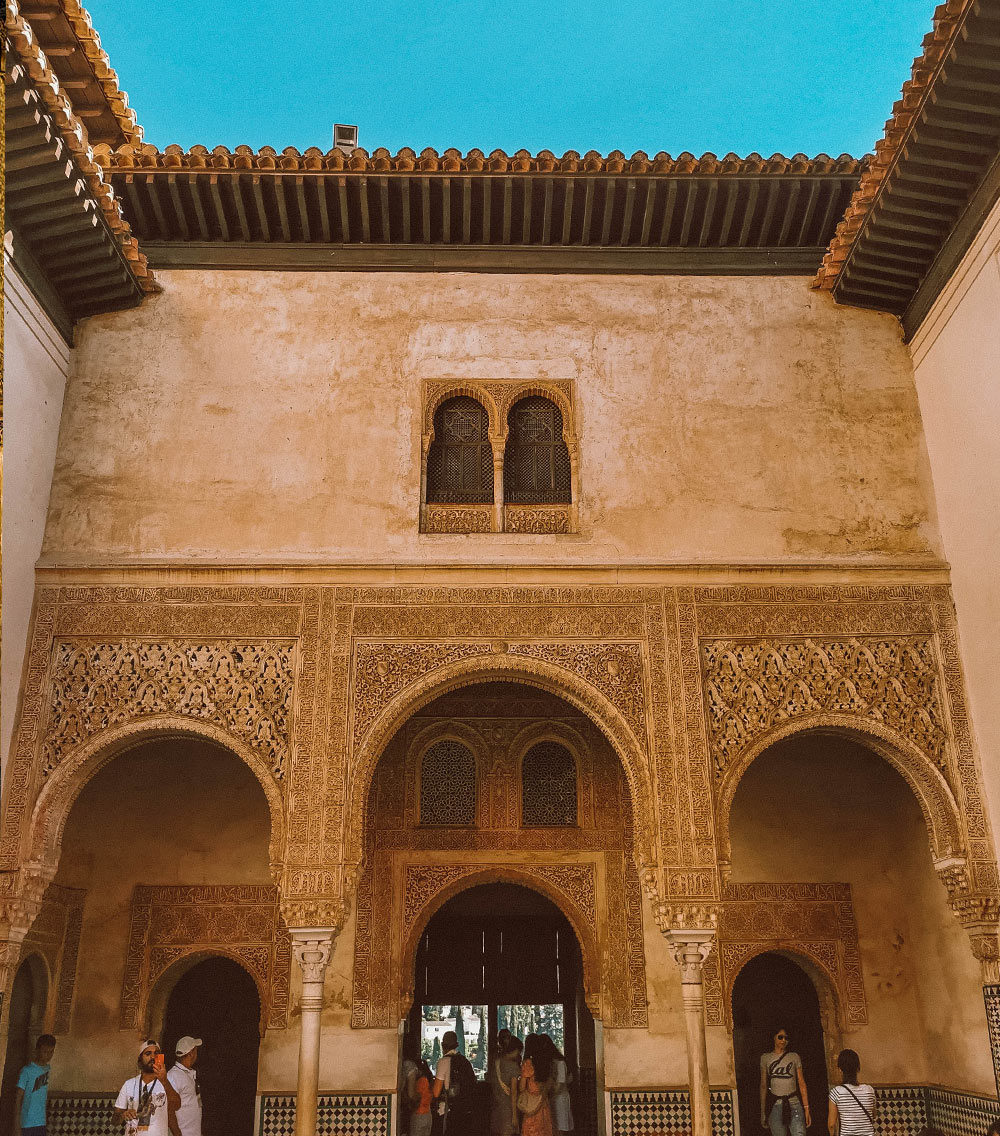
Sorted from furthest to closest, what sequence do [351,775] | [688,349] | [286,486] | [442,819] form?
1. [442,819]
2. [688,349]
3. [286,486]
4. [351,775]

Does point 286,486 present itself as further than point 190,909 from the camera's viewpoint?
No

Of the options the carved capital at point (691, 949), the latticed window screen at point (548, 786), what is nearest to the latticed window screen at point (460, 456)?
the latticed window screen at point (548, 786)

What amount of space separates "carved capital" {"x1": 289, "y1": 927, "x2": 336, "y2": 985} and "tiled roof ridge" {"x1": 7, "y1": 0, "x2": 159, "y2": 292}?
441cm

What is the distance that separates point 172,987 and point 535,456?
468 centimetres

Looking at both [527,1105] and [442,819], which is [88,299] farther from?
[527,1105]

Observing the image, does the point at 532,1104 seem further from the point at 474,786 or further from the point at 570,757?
the point at 570,757

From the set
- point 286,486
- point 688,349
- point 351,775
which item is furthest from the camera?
point 688,349

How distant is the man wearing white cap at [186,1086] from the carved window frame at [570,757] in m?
2.75

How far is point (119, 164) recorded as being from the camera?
6879mm

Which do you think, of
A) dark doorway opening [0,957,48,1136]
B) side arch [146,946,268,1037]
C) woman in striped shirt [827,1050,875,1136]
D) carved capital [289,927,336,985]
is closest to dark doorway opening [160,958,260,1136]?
side arch [146,946,268,1037]

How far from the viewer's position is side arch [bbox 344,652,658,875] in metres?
5.98

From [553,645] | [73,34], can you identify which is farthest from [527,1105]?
[73,34]

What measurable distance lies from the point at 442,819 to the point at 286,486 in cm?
274

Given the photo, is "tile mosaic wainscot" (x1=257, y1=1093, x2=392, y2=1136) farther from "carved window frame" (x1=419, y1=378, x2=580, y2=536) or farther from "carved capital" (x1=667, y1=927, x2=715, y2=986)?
"carved window frame" (x1=419, y1=378, x2=580, y2=536)
